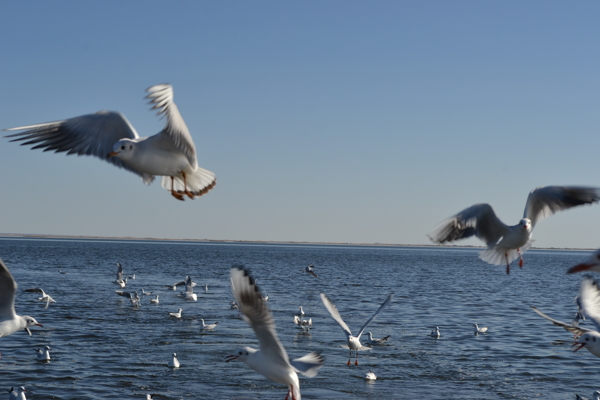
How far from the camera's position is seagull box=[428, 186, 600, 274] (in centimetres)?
1006

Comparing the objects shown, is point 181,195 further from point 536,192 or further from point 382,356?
point 382,356

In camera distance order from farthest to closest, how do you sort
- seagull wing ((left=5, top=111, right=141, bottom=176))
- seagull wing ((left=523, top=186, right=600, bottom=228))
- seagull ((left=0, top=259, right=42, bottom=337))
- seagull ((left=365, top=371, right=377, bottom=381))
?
1. seagull ((left=365, top=371, right=377, bottom=381))
2. seagull wing ((left=523, top=186, right=600, bottom=228))
3. seagull ((left=0, top=259, right=42, bottom=337))
4. seagull wing ((left=5, top=111, right=141, bottom=176))

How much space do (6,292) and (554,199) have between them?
8.20m

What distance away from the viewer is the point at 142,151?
648 cm

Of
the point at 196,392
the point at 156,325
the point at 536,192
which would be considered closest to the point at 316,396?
the point at 196,392

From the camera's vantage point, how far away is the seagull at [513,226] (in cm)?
1006

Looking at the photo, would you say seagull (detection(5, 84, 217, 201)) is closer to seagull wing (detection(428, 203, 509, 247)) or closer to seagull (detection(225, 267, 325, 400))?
seagull (detection(225, 267, 325, 400))

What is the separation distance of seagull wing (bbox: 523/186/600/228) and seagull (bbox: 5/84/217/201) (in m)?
5.51

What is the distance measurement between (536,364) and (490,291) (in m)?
28.0

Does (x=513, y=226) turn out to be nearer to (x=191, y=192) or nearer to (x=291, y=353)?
(x=191, y=192)

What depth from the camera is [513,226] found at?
1076 centimetres

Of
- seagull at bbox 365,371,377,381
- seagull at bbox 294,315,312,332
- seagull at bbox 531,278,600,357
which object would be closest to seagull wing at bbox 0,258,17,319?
seagull at bbox 531,278,600,357

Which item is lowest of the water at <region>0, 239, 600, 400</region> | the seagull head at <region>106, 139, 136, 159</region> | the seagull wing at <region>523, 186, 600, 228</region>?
the water at <region>0, 239, 600, 400</region>

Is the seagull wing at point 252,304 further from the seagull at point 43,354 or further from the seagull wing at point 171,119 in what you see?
the seagull at point 43,354
